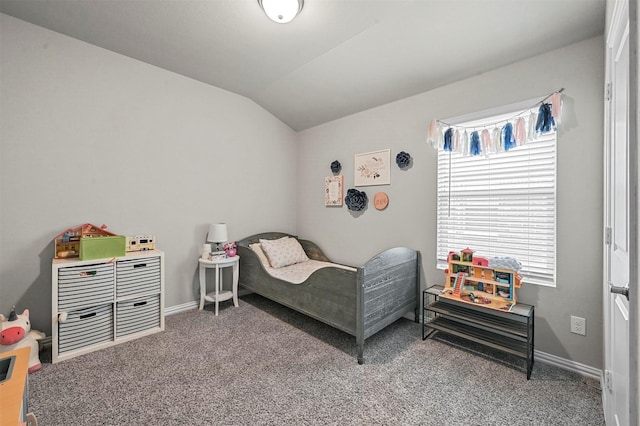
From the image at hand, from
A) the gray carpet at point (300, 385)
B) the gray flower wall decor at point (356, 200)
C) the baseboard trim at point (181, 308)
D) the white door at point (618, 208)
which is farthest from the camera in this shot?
the gray flower wall decor at point (356, 200)

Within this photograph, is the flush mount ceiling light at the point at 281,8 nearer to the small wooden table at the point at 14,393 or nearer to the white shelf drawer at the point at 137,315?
the small wooden table at the point at 14,393

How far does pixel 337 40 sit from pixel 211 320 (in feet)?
9.30

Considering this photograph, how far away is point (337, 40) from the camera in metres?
2.32

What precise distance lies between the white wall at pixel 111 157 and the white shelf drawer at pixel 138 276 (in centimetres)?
42

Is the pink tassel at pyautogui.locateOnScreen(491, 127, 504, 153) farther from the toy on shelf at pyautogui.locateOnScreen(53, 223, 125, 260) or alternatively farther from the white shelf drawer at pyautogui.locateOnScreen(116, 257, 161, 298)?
the toy on shelf at pyautogui.locateOnScreen(53, 223, 125, 260)

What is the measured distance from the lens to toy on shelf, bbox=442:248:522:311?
2.08 m

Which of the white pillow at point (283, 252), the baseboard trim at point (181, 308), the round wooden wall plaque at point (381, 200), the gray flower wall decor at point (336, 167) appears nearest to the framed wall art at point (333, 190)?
the gray flower wall decor at point (336, 167)

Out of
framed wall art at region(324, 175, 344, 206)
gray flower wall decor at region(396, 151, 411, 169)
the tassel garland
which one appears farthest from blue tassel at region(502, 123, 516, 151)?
framed wall art at region(324, 175, 344, 206)

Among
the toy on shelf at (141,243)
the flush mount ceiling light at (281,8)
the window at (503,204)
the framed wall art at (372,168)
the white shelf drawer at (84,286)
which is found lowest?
the white shelf drawer at (84,286)

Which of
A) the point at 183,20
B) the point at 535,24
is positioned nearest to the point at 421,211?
the point at 535,24

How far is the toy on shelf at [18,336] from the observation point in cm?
187

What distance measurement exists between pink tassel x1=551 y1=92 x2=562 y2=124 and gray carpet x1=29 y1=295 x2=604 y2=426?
1765 mm

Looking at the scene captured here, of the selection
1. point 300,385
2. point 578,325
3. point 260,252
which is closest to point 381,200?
point 260,252

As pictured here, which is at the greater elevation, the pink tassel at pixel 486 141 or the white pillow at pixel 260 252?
the pink tassel at pixel 486 141
